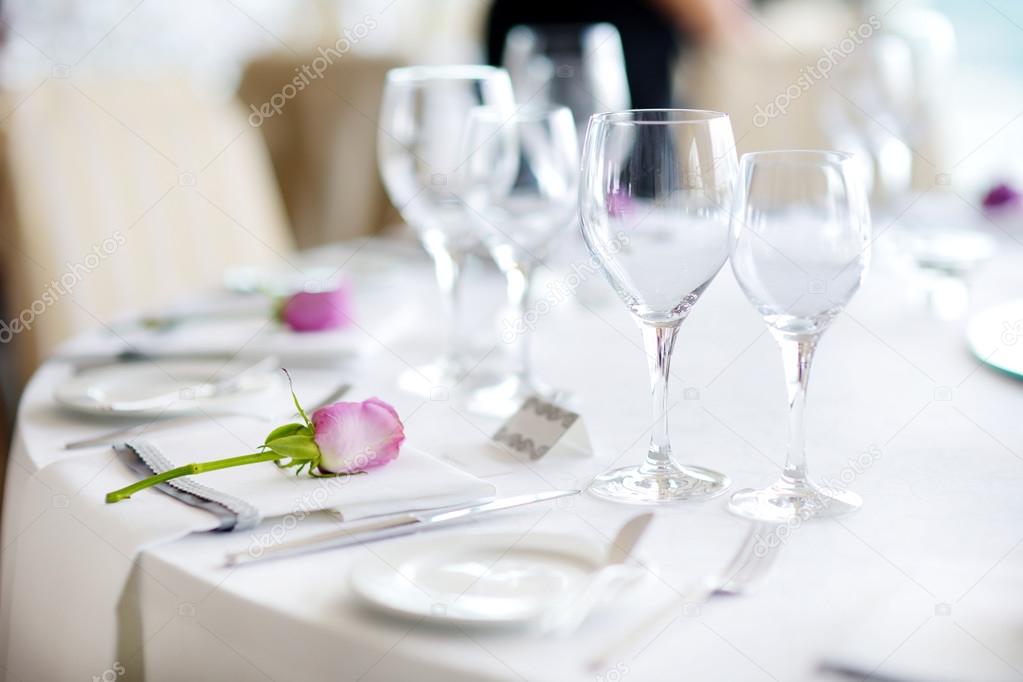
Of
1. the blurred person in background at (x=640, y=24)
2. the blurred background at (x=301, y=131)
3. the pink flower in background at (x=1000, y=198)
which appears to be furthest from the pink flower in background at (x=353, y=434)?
the blurred person in background at (x=640, y=24)

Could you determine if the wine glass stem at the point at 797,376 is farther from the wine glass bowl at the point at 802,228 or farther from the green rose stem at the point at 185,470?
the green rose stem at the point at 185,470

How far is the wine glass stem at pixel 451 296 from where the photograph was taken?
1121 mm

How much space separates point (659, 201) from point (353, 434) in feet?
0.79

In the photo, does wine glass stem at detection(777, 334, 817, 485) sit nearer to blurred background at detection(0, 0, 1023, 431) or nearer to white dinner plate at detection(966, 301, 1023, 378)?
white dinner plate at detection(966, 301, 1023, 378)

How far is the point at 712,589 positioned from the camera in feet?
1.94

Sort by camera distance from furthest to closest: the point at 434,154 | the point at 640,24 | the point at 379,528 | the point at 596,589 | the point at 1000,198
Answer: the point at 640,24
the point at 1000,198
the point at 434,154
the point at 379,528
the point at 596,589

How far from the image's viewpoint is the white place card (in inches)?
32.6

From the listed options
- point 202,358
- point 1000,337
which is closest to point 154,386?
point 202,358

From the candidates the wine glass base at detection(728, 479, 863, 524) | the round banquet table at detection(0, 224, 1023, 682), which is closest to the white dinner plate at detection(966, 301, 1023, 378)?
the round banquet table at detection(0, 224, 1023, 682)

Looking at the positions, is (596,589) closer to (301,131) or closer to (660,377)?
(660,377)

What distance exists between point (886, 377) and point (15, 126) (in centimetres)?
126

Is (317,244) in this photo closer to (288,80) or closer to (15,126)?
(288,80)

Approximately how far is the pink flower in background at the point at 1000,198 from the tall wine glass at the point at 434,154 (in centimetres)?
87

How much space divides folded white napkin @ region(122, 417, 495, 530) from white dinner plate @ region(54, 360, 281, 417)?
12 cm
